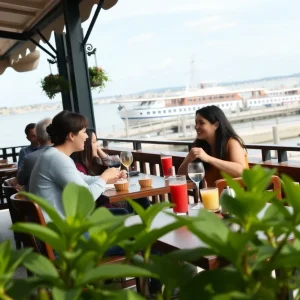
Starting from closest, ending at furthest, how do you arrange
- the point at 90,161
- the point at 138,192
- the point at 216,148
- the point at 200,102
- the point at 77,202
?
the point at 77,202 → the point at 138,192 → the point at 216,148 → the point at 90,161 → the point at 200,102

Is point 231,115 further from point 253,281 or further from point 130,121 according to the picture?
point 253,281

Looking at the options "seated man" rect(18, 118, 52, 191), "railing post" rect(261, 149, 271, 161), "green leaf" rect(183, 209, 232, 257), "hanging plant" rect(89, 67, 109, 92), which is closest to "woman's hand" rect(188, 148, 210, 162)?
"railing post" rect(261, 149, 271, 161)

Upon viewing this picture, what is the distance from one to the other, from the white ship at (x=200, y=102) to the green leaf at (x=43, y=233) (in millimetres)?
36820

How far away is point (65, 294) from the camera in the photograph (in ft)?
1.52

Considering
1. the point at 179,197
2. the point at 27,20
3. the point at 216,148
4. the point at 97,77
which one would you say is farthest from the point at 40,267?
the point at 27,20

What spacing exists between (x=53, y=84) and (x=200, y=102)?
36935 millimetres

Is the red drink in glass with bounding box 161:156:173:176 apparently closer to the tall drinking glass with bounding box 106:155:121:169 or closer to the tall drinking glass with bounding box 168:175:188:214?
the tall drinking glass with bounding box 106:155:121:169

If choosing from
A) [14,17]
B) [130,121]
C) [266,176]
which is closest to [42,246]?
[266,176]

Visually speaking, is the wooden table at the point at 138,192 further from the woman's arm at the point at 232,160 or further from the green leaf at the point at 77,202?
the green leaf at the point at 77,202

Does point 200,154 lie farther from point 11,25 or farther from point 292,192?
point 11,25

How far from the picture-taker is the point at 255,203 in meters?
0.54

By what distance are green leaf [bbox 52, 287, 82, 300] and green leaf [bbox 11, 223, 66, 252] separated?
0.07 metres

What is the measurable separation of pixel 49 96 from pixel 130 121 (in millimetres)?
35308

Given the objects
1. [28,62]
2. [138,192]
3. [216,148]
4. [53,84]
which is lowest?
[138,192]
